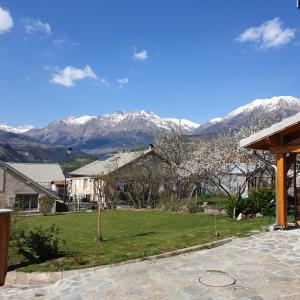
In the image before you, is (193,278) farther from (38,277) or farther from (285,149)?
(285,149)

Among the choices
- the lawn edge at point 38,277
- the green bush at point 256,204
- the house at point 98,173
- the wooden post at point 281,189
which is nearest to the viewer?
the lawn edge at point 38,277

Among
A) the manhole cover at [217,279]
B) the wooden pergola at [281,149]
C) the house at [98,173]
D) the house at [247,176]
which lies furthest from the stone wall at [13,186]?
the manhole cover at [217,279]

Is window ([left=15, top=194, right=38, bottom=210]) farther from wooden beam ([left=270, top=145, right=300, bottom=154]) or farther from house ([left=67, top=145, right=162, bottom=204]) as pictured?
wooden beam ([left=270, top=145, right=300, bottom=154])

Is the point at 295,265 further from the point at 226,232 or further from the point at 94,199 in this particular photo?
the point at 94,199

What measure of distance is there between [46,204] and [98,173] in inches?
445

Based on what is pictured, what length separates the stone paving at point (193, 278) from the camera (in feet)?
26.7

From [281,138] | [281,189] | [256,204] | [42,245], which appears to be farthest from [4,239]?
[256,204]

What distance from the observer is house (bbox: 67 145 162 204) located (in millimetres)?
40625

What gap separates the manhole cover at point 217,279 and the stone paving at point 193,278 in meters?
0.13

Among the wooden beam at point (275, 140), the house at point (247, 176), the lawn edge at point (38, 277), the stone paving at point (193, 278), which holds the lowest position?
the lawn edge at point (38, 277)

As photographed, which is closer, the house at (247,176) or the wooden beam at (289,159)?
the wooden beam at (289,159)

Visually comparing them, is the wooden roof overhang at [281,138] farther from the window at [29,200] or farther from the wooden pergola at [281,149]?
the window at [29,200]

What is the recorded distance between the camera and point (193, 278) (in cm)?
902

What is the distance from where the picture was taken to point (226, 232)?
1445 centimetres
